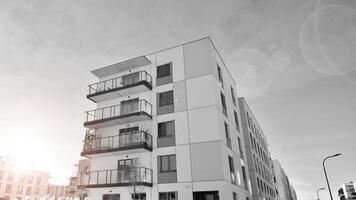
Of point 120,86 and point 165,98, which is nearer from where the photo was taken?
point 165,98

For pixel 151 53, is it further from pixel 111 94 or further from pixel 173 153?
pixel 173 153

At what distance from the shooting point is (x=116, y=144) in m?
24.4

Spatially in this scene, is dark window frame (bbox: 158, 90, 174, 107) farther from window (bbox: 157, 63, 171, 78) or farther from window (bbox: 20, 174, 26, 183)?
window (bbox: 20, 174, 26, 183)

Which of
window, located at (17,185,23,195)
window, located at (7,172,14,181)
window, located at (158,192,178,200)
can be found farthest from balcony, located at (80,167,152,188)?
window, located at (17,185,23,195)

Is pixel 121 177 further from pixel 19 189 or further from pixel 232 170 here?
pixel 19 189

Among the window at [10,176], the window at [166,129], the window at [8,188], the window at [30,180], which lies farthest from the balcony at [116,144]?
the window at [30,180]

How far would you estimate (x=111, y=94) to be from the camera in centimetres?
2628

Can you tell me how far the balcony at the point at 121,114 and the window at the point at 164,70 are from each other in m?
3.17

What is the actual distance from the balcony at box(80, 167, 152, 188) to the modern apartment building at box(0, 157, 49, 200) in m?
75.0

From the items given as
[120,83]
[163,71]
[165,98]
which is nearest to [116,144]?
[165,98]

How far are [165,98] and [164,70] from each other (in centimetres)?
306

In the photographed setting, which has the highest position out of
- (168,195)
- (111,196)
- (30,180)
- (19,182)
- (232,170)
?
(30,180)

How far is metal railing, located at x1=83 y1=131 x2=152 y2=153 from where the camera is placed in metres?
23.1

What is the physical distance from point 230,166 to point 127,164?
9282 millimetres
